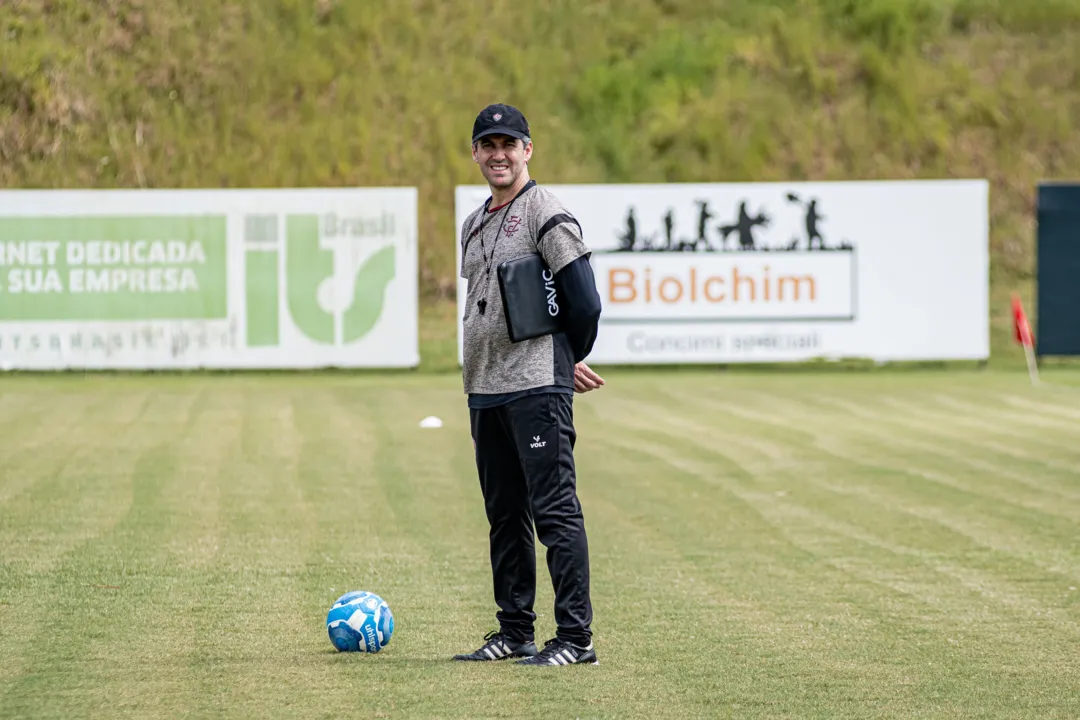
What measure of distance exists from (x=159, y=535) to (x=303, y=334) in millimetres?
14216

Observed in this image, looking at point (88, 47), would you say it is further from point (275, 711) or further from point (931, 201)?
point (275, 711)

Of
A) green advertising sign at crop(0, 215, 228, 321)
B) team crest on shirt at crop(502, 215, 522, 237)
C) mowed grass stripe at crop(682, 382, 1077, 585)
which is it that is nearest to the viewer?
team crest on shirt at crop(502, 215, 522, 237)

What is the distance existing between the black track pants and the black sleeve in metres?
0.27

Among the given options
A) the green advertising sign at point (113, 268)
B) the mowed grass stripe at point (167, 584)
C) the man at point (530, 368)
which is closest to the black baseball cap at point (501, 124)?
the man at point (530, 368)

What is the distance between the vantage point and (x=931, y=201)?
2569 cm

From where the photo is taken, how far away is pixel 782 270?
2489 cm

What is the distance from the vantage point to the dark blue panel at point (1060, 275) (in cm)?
2569

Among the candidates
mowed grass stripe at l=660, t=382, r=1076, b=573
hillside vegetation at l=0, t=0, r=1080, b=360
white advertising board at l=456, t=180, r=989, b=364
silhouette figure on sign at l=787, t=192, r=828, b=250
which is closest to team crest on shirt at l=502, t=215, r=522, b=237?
mowed grass stripe at l=660, t=382, r=1076, b=573

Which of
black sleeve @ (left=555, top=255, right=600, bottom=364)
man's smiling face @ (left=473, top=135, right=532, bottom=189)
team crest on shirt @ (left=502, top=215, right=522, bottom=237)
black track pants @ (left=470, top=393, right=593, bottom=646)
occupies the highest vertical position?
man's smiling face @ (left=473, top=135, right=532, bottom=189)

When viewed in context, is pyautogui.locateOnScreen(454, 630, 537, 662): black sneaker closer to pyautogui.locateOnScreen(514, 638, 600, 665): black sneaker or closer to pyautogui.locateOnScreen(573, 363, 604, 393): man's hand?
pyautogui.locateOnScreen(514, 638, 600, 665): black sneaker

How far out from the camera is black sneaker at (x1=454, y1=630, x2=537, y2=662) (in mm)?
6840

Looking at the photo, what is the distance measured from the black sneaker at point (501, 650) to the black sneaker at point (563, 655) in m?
0.13

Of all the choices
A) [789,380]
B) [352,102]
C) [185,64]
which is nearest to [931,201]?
[789,380]

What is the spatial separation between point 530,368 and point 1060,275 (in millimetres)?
20644
